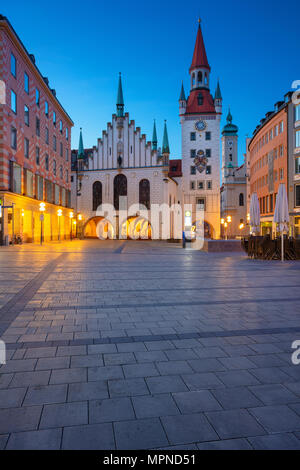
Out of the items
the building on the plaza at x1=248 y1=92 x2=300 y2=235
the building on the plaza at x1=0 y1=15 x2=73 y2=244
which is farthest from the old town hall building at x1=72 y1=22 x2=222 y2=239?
the building on the plaza at x1=248 y1=92 x2=300 y2=235

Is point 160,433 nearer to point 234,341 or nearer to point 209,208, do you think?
point 234,341

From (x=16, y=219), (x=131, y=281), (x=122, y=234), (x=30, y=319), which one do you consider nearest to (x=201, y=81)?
(x=122, y=234)

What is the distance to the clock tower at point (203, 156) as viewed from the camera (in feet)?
178

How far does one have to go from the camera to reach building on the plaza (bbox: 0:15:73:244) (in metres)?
27.2

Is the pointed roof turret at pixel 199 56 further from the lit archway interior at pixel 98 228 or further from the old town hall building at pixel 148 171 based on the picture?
the lit archway interior at pixel 98 228

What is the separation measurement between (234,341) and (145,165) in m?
46.4

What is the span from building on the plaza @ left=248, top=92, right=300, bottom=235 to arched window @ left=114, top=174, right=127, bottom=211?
18.8 metres

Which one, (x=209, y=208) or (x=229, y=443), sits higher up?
(x=209, y=208)

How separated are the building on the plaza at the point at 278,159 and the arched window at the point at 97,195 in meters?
22.7

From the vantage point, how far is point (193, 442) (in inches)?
101

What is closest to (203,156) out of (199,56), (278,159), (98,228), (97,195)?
(199,56)

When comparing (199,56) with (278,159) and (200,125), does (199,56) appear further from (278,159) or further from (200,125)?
(278,159)

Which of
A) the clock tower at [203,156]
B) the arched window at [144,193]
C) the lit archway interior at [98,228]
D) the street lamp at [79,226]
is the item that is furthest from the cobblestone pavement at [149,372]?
the clock tower at [203,156]

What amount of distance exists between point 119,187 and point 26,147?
20.1m
